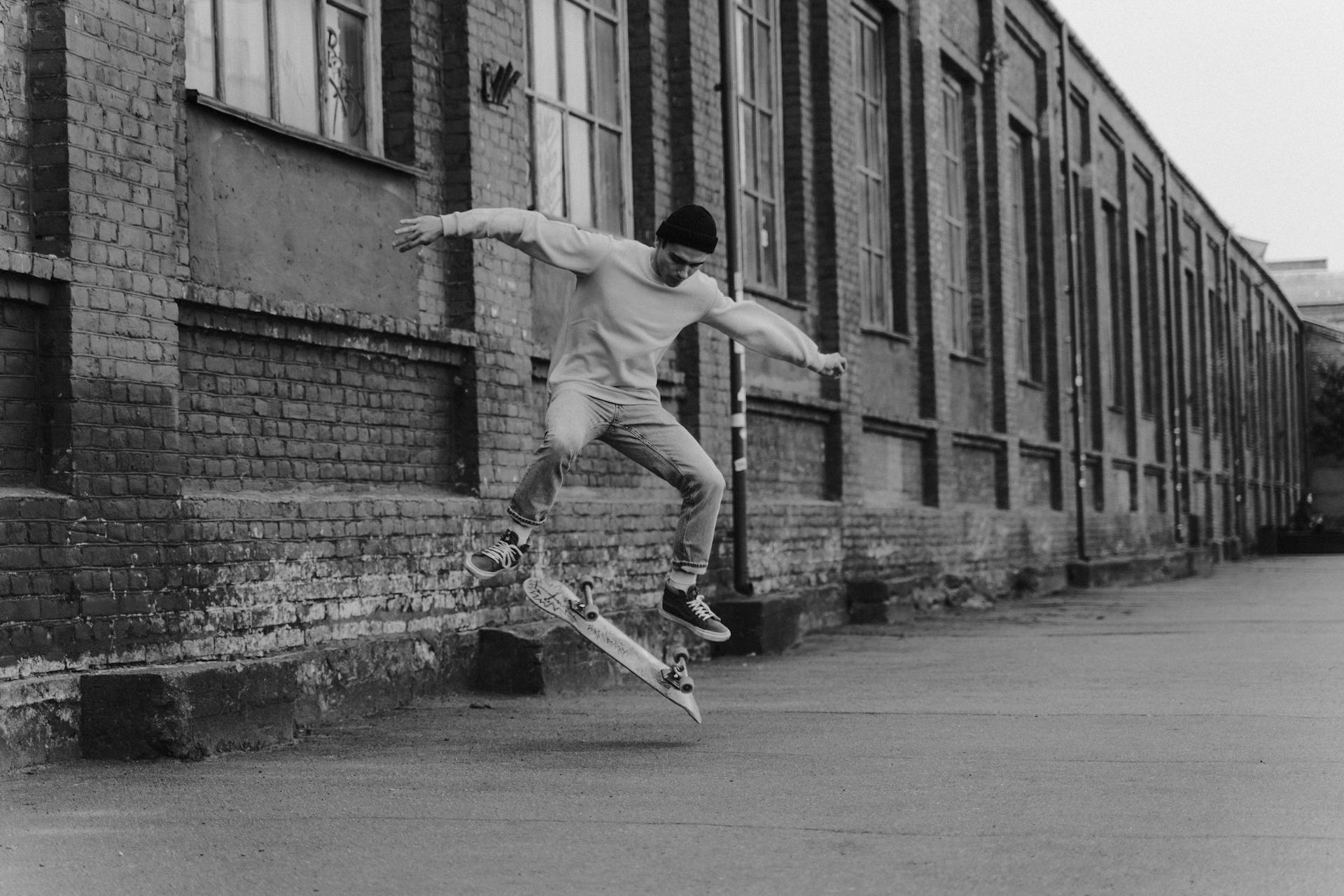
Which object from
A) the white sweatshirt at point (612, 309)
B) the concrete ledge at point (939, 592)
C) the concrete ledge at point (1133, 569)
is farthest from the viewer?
A: the concrete ledge at point (1133, 569)

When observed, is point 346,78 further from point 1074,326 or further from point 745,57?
point 1074,326

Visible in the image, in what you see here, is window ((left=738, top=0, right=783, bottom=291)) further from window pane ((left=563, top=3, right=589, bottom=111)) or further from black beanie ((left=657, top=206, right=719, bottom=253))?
black beanie ((left=657, top=206, right=719, bottom=253))

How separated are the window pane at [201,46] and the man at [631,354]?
1.63 m

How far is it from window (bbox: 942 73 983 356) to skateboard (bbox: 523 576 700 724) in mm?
12831

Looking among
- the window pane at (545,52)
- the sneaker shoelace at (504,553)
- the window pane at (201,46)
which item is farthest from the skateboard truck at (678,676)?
the window pane at (545,52)

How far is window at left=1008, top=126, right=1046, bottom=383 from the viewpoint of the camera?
23.0 metres

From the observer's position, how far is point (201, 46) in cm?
780

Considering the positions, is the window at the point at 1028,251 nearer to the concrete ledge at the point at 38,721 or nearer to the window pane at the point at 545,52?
the window pane at the point at 545,52

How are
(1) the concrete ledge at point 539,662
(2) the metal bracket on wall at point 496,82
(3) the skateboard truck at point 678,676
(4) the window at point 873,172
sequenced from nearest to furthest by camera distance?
(3) the skateboard truck at point 678,676
(1) the concrete ledge at point 539,662
(2) the metal bracket on wall at point 496,82
(4) the window at point 873,172

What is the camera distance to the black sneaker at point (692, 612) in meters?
7.34

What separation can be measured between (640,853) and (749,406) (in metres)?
9.04

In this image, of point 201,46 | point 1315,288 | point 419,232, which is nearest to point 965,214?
point 201,46

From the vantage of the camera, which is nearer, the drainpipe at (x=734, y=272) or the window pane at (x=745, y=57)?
the drainpipe at (x=734, y=272)

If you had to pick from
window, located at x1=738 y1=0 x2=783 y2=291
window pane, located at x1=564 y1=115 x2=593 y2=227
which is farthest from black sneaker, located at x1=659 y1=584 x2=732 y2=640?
window, located at x1=738 y1=0 x2=783 y2=291
